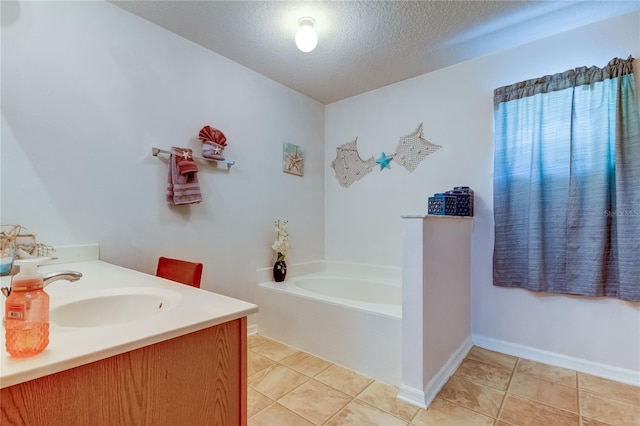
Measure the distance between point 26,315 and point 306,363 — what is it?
1.80m

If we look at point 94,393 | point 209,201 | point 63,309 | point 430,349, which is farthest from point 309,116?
point 94,393

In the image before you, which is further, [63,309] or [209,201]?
[209,201]

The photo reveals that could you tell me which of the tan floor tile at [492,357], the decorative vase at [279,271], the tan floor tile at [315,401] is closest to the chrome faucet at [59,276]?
the tan floor tile at [315,401]

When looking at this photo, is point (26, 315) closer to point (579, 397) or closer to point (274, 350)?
point (274, 350)

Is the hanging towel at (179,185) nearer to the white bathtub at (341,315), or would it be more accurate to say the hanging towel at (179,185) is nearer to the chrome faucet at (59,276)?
the white bathtub at (341,315)

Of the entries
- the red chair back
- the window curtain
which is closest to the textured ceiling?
the window curtain

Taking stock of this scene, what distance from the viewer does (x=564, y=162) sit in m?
2.00

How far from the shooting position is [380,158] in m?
2.94

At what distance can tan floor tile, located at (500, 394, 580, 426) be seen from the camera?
1.48m

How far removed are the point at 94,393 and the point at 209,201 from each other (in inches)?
71.6

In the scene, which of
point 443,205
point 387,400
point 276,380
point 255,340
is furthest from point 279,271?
point 443,205

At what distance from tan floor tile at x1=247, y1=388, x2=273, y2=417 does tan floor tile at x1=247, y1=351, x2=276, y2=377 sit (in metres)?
0.21

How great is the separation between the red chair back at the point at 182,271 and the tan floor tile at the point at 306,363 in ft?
3.27

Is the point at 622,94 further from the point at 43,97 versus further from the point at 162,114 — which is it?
the point at 43,97
